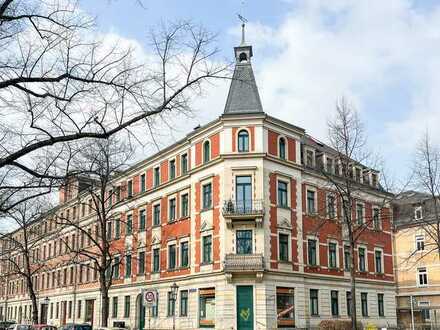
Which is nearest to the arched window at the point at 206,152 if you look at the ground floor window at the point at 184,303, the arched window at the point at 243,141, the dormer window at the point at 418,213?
the arched window at the point at 243,141

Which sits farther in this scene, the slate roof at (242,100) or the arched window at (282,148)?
the arched window at (282,148)

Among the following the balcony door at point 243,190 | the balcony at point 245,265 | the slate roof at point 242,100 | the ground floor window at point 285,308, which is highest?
the slate roof at point 242,100

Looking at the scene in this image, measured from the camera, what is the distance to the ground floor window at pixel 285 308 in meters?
35.4

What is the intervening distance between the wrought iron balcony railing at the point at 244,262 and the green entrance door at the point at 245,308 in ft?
4.16

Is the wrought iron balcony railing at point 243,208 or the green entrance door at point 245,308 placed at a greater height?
the wrought iron balcony railing at point 243,208

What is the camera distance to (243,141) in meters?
37.1

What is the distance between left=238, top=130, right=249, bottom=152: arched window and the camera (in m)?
36.9

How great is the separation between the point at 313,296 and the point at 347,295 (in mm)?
4630

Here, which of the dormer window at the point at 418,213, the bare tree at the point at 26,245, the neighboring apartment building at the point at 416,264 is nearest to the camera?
the bare tree at the point at 26,245

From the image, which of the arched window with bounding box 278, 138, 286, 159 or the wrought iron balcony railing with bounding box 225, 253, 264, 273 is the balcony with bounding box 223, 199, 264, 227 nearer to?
the wrought iron balcony railing with bounding box 225, 253, 264, 273

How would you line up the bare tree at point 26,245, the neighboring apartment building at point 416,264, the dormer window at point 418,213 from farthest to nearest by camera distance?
the dormer window at point 418,213 < the neighboring apartment building at point 416,264 < the bare tree at point 26,245

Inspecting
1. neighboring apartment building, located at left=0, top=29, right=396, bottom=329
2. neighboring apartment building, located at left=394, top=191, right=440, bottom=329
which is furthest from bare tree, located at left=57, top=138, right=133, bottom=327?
neighboring apartment building, located at left=394, top=191, right=440, bottom=329

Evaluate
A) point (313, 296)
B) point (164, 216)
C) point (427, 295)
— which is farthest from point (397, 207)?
point (164, 216)

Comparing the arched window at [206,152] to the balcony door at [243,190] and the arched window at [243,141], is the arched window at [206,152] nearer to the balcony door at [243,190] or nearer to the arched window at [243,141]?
the arched window at [243,141]
